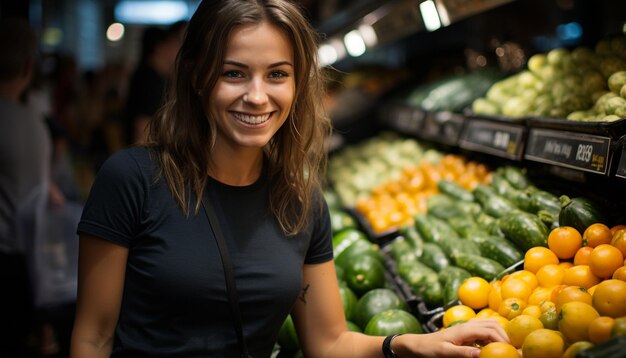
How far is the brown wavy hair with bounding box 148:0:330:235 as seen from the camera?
195cm

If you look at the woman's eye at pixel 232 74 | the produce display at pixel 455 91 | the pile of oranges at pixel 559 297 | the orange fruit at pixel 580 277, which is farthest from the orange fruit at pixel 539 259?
the produce display at pixel 455 91

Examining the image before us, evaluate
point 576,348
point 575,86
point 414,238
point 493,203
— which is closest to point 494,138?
point 493,203

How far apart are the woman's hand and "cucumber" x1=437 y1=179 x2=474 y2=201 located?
6.27ft

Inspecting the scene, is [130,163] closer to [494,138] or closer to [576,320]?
[576,320]

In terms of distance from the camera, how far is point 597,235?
2221 millimetres

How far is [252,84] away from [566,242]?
126 centimetres

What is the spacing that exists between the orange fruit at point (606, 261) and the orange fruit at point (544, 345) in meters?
0.41

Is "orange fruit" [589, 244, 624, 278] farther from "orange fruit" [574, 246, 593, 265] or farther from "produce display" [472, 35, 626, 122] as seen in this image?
"produce display" [472, 35, 626, 122]

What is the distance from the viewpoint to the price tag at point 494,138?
10.2ft

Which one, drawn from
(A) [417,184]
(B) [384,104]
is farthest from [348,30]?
(A) [417,184]

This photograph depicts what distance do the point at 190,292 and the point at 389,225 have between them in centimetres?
230

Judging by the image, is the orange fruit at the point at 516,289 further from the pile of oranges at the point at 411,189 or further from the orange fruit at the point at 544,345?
the pile of oranges at the point at 411,189

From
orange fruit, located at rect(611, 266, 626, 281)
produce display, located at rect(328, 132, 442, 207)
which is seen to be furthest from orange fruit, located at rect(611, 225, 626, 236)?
produce display, located at rect(328, 132, 442, 207)

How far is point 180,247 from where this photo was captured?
6.36 feet
